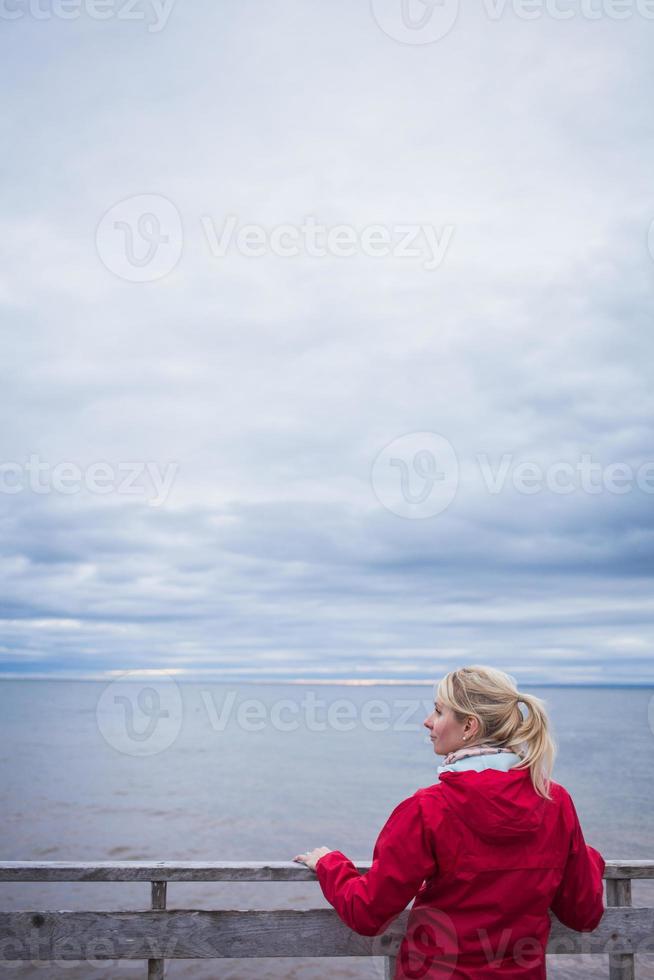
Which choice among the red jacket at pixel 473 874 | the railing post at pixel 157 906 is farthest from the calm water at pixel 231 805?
the red jacket at pixel 473 874

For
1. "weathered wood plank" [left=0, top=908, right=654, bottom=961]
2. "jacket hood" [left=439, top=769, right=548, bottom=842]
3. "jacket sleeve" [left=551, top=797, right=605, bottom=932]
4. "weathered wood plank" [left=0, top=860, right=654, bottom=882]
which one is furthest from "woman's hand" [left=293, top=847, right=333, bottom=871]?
"jacket sleeve" [left=551, top=797, right=605, bottom=932]

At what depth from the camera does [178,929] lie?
2588 mm

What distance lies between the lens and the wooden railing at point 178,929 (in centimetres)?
254

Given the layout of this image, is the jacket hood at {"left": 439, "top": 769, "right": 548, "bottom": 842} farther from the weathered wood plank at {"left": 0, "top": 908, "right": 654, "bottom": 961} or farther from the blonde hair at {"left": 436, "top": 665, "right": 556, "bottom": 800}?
the weathered wood plank at {"left": 0, "top": 908, "right": 654, "bottom": 961}

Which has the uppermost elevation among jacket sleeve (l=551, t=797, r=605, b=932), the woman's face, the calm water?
the woman's face

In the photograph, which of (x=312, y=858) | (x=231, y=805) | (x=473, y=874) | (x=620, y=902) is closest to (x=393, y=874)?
(x=473, y=874)

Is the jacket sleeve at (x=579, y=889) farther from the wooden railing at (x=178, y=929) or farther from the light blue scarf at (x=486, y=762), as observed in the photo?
the light blue scarf at (x=486, y=762)

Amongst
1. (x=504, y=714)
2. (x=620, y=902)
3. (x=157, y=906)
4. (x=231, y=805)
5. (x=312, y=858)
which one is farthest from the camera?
(x=231, y=805)

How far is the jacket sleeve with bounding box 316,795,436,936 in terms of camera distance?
2.15 metres

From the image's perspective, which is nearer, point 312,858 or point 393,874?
point 393,874

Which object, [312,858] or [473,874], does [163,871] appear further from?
[473,874]

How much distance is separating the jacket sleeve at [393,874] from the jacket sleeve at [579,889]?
1.58 feet

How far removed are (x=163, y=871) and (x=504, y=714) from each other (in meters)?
1.26

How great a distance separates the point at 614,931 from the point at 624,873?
0.20 metres
